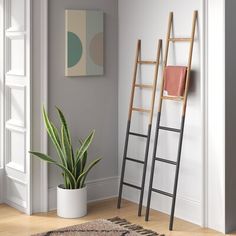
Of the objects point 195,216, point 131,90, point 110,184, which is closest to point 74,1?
point 131,90

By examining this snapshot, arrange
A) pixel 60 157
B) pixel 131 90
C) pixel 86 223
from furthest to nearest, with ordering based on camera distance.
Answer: pixel 131 90, pixel 60 157, pixel 86 223

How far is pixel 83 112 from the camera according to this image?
4.95 m

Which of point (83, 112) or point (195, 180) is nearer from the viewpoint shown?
point (195, 180)

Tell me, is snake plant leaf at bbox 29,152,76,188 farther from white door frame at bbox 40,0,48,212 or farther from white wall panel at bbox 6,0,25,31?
white wall panel at bbox 6,0,25,31

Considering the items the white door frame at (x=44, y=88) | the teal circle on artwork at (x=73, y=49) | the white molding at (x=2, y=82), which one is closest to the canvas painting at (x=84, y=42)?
the teal circle on artwork at (x=73, y=49)

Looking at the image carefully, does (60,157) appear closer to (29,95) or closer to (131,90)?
(29,95)

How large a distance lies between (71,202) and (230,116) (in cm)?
155

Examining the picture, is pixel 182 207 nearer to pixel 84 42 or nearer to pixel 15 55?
pixel 84 42

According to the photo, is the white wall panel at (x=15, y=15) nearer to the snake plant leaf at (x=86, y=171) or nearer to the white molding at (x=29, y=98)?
the white molding at (x=29, y=98)

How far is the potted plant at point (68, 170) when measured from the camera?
4.49m

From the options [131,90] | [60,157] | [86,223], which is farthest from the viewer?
[131,90]

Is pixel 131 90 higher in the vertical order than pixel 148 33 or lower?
lower

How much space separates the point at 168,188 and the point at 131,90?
0.98 meters

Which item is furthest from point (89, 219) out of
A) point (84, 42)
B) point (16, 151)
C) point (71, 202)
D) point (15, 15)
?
point (15, 15)
